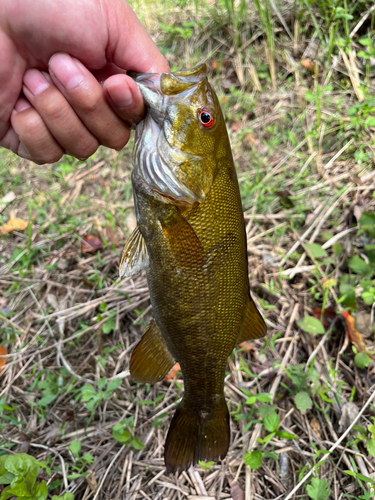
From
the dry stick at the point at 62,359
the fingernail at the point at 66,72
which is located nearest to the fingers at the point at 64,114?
the fingernail at the point at 66,72

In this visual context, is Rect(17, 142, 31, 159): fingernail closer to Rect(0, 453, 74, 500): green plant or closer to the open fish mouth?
the open fish mouth

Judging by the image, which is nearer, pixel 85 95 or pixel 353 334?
pixel 85 95

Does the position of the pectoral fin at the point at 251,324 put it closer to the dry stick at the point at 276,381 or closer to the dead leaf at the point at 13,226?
the dry stick at the point at 276,381

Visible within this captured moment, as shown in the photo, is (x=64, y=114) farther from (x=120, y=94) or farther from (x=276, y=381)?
(x=276, y=381)

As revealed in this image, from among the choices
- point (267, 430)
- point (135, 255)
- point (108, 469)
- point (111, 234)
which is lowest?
point (267, 430)

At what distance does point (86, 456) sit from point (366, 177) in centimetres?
301

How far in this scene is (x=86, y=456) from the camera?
196 cm

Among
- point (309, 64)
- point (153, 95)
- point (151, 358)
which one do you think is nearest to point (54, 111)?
point (153, 95)

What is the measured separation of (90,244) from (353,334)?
7.17 ft

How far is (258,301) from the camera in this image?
2.65 meters

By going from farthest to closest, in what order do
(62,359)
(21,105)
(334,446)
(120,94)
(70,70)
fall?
1. (62,359)
2. (334,446)
3. (21,105)
4. (70,70)
5. (120,94)

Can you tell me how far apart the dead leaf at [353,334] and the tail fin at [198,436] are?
107cm

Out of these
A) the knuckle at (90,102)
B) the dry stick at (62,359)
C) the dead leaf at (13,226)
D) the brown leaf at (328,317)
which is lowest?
the brown leaf at (328,317)

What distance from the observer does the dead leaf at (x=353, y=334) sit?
226 centimetres
